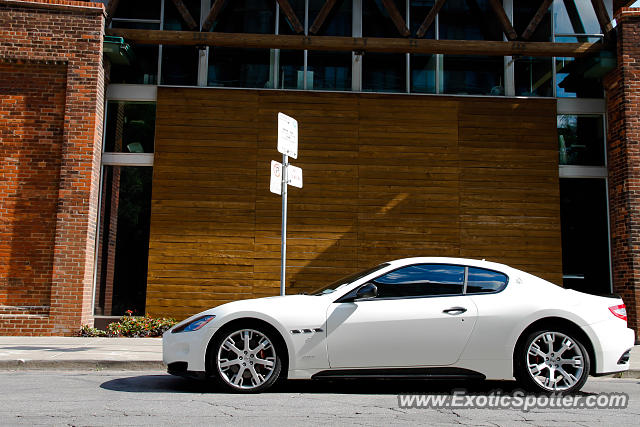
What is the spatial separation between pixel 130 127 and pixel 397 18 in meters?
5.98

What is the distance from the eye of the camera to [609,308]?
6008 mm

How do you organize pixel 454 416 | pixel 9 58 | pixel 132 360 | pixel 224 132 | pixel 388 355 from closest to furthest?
pixel 454 416 → pixel 388 355 → pixel 132 360 → pixel 9 58 → pixel 224 132

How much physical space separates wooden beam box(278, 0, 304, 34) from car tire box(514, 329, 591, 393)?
842 centimetres

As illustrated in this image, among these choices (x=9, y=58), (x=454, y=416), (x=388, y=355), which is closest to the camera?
(x=454, y=416)

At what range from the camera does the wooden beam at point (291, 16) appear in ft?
40.2

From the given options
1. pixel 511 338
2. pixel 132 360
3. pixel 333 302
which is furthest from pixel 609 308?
pixel 132 360

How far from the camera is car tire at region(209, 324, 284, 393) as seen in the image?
18.8ft

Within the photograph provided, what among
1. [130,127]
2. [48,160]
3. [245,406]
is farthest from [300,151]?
[245,406]

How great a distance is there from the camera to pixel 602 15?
12570 millimetres

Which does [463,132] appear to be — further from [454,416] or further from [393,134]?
[454,416]

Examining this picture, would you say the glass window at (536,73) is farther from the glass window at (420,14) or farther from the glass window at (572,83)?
the glass window at (420,14)

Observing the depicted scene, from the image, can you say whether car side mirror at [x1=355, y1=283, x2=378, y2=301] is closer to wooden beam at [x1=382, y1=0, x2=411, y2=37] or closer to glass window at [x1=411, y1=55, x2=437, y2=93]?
wooden beam at [x1=382, y1=0, x2=411, y2=37]

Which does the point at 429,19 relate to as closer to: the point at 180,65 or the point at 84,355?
the point at 180,65

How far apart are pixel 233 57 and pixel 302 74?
1.53m
